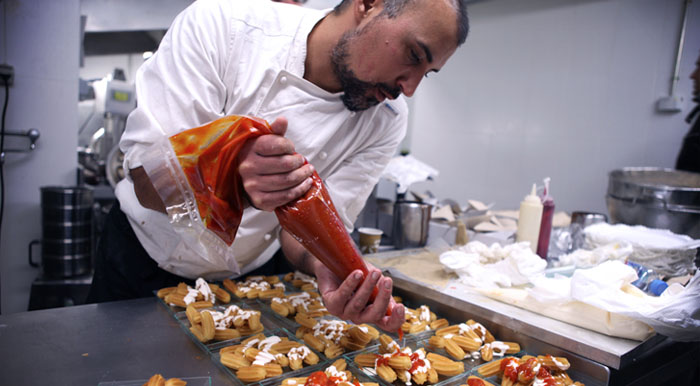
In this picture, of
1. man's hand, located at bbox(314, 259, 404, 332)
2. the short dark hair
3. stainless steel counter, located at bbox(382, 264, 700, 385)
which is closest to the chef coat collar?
the short dark hair

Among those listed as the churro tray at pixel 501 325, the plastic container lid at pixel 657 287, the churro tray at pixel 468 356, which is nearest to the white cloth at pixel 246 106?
the churro tray at pixel 501 325

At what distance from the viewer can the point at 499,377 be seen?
3.16 feet

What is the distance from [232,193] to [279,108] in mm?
521

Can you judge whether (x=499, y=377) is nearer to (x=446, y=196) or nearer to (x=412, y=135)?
(x=446, y=196)

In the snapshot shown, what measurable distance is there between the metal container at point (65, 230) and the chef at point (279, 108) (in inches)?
57.4

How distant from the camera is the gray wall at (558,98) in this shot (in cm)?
349

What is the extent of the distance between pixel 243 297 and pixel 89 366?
1.63 feet

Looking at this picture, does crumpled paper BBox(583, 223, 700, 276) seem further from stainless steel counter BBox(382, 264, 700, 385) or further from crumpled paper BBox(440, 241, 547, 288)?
crumpled paper BBox(440, 241, 547, 288)

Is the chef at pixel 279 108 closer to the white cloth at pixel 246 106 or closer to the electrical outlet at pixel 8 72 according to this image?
the white cloth at pixel 246 106

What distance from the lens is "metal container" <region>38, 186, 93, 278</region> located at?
110 inches

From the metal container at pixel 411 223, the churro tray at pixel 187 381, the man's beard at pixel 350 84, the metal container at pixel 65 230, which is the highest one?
the man's beard at pixel 350 84

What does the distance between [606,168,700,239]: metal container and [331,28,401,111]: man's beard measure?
1455mm

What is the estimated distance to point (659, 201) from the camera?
1.91 meters

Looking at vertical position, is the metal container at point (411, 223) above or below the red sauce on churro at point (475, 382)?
above
